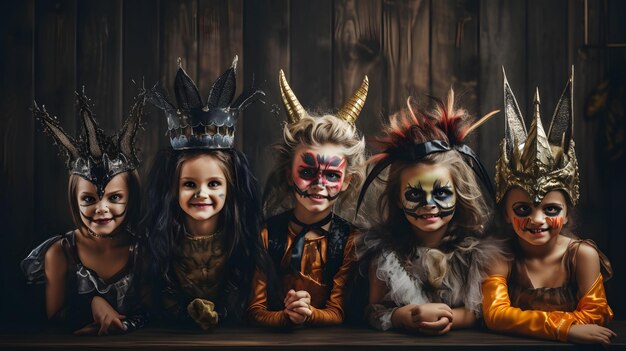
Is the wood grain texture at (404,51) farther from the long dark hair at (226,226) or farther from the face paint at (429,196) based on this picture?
the long dark hair at (226,226)

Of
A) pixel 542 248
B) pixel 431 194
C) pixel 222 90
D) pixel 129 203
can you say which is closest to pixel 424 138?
pixel 431 194

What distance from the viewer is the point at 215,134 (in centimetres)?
199

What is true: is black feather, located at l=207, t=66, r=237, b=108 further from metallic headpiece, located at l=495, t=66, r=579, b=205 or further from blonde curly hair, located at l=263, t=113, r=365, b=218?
metallic headpiece, located at l=495, t=66, r=579, b=205

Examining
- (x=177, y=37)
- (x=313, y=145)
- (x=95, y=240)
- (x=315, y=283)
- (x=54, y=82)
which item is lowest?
(x=315, y=283)

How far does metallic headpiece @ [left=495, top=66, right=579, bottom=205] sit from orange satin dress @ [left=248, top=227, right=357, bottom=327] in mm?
440

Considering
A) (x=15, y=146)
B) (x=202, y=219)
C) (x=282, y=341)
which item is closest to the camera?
(x=282, y=341)

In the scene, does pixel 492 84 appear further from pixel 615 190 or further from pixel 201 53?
pixel 201 53

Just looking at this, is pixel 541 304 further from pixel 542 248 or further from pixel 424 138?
pixel 424 138

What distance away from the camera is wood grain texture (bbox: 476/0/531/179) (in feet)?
7.46

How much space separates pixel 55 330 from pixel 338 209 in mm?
788

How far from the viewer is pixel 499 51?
7.47 ft

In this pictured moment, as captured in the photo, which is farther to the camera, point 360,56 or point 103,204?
point 360,56

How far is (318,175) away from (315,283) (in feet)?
0.91

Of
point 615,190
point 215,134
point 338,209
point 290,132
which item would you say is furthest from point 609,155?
point 215,134
